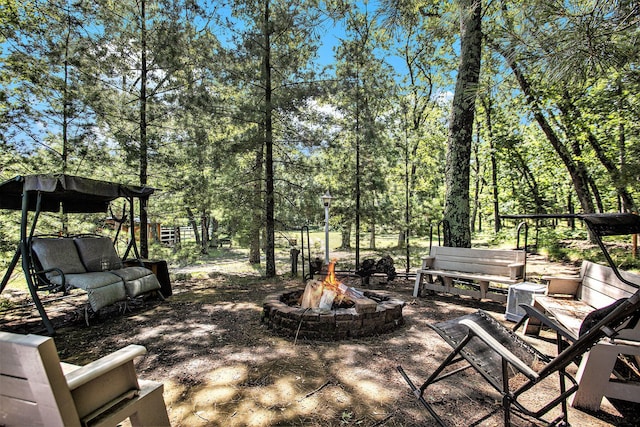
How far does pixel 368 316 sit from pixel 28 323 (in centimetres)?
454

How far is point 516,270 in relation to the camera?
14.2ft

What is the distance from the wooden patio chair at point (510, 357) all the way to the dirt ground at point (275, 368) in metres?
0.19

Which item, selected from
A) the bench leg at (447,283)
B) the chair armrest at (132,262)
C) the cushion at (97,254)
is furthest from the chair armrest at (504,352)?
the chair armrest at (132,262)

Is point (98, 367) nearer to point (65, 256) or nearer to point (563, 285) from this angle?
point (65, 256)

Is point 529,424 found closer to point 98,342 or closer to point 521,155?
point 98,342

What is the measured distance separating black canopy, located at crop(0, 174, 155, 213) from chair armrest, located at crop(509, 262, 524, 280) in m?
6.05

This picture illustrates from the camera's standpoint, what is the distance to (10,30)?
4.95 metres

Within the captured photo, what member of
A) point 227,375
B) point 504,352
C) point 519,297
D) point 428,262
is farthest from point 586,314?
point 227,375

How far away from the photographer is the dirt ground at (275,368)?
2070mm

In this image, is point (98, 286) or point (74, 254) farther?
point (74, 254)

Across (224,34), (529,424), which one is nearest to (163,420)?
(529,424)

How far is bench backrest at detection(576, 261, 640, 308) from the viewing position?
2572 millimetres

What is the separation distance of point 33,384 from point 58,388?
0.09m

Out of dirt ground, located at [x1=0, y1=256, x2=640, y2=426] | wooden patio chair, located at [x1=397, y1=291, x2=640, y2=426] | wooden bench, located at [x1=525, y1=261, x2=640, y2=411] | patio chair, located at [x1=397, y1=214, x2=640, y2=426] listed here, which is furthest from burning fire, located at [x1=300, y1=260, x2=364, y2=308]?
wooden bench, located at [x1=525, y1=261, x2=640, y2=411]
